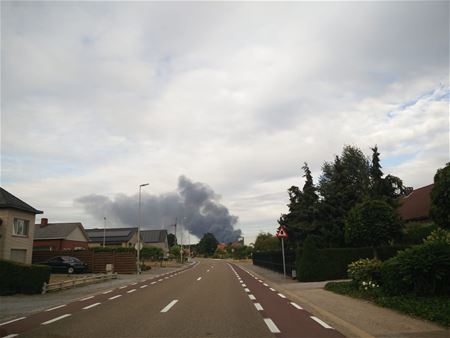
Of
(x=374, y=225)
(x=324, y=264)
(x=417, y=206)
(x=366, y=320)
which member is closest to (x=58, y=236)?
(x=324, y=264)

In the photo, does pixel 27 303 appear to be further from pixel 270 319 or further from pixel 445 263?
pixel 445 263

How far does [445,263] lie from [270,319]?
4.49m

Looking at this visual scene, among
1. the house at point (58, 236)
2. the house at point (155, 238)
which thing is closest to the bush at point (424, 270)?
the house at point (58, 236)

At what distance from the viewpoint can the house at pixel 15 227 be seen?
88.6 feet

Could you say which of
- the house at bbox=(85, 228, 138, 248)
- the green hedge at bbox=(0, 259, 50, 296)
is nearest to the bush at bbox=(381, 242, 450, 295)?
the green hedge at bbox=(0, 259, 50, 296)

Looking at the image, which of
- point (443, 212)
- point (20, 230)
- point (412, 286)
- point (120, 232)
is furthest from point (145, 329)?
point (120, 232)

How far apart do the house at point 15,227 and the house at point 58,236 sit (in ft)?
84.8

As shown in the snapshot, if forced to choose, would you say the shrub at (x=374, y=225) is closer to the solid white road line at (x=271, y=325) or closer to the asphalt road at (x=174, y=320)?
the asphalt road at (x=174, y=320)

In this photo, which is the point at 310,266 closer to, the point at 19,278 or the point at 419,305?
the point at 419,305

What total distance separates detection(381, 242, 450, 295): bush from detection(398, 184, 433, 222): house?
29.1m

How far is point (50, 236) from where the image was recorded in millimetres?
55719

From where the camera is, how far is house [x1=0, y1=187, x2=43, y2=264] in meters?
27.0

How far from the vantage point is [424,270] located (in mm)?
9961

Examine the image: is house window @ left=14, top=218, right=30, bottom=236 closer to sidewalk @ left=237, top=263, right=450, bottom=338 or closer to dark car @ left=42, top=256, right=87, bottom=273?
dark car @ left=42, top=256, right=87, bottom=273
